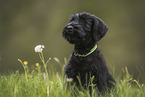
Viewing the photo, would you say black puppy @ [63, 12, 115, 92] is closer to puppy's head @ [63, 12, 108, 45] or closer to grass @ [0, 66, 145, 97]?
puppy's head @ [63, 12, 108, 45]

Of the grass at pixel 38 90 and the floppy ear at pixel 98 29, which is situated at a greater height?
the floppy ear at pixel 98 29

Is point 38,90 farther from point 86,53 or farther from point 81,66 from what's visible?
point 86,53

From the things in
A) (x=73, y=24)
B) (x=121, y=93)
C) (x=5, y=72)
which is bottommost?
(x=121, y=93)

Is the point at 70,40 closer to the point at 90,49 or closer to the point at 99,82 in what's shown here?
the point at 90,49

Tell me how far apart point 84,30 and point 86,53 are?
0.44 meters

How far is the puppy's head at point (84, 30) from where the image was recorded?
3.53m

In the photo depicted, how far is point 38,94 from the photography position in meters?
2.87

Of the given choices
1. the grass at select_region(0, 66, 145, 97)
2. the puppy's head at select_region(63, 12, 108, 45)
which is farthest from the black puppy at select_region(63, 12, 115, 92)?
the grass at select_region(0, 66, 145, 97)

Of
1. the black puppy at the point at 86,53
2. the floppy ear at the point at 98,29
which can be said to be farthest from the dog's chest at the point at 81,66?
the floppy ear at the point at 98,29

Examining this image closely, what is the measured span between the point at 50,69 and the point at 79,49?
2.93ft

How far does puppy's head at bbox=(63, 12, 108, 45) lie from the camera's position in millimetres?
3533

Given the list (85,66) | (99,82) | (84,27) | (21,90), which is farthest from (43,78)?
(84,27)

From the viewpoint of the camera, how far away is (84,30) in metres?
3.68

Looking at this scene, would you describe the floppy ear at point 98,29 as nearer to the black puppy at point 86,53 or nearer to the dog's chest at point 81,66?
the black puppy at point 86,53
